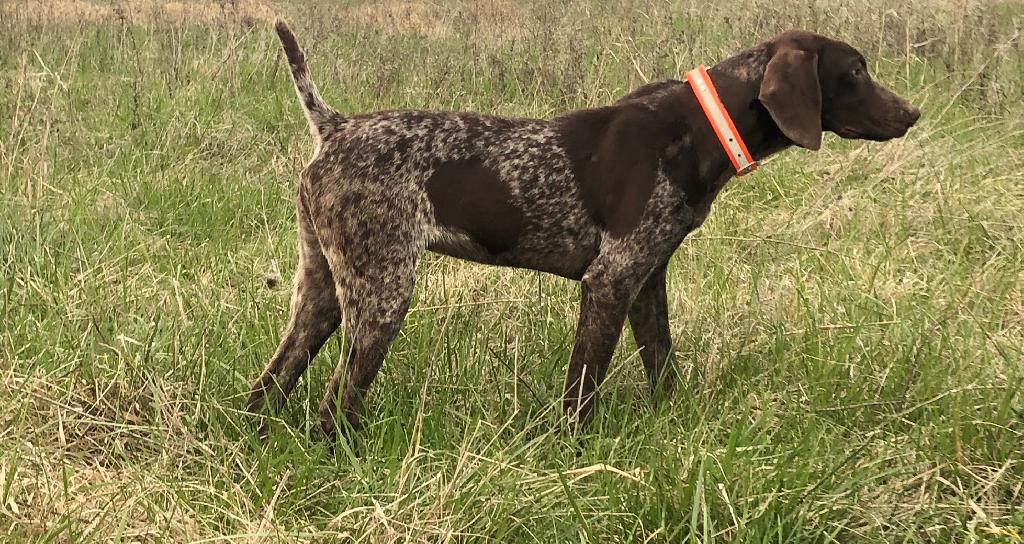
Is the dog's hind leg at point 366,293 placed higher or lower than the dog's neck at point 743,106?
lower

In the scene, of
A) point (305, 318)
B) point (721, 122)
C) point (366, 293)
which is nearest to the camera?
point (366, 293)

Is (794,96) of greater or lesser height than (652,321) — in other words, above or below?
above

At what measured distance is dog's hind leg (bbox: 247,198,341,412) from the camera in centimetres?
341

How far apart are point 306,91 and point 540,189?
0.87m

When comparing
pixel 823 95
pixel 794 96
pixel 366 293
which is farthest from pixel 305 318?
pixel 823 95

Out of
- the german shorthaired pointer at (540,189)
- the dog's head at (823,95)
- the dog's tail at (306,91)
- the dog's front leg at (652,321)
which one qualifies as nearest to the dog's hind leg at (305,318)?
the german shorthaired pointer at (540,189)

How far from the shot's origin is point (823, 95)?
11.4ft

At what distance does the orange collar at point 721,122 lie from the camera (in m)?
3.31

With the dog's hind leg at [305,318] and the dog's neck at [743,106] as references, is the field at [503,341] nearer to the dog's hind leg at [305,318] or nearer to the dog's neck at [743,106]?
the dog's hind leg at [305,318]

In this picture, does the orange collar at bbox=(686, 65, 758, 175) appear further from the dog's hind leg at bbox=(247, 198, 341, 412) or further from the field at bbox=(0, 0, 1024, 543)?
the dog's hind leg at bbox=(247, 198, 341, 412)

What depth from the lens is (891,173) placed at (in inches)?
211

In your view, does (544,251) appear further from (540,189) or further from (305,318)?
(305,318)

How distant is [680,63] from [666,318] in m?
3.31

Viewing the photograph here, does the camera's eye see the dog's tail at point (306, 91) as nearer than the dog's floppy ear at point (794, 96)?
No
